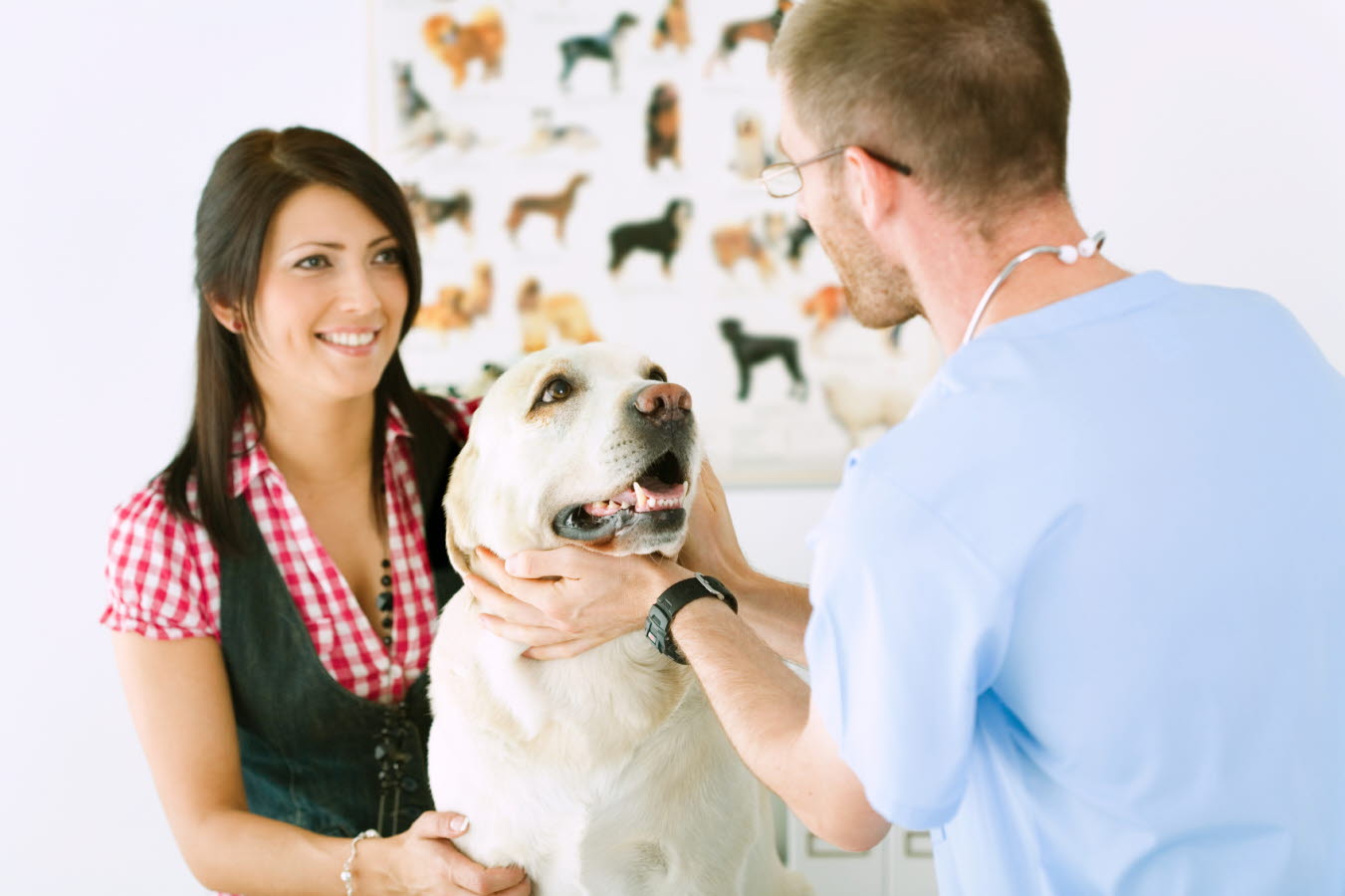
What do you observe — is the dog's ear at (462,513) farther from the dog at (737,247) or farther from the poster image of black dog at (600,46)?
the poster image of black dog at (600,46)

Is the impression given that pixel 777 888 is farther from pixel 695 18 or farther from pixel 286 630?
pixel 695 18

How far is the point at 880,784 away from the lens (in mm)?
921

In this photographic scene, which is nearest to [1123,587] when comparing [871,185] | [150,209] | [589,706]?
[871,185]

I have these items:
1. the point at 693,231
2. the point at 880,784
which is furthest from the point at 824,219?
the point at 693,231

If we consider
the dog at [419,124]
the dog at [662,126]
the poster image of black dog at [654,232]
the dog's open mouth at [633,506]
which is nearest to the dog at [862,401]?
the poster image of black dog at [654,232]

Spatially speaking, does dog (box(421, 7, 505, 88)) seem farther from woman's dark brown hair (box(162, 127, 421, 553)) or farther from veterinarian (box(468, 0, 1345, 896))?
veterinarian (box(468, 0, 1345, 896))

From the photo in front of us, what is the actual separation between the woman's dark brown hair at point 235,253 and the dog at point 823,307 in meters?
1.15

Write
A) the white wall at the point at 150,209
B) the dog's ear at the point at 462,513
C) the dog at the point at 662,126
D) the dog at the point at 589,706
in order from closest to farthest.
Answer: the dog at the point at 589,706 < the dog's ear at the point at 462,513 < the white wall at the point at 150,209 < the dog at the point at 662,126

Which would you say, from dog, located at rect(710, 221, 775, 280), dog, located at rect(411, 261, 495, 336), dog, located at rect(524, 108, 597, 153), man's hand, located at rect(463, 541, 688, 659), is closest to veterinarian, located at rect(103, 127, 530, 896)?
man's hand, located at rect(463, 541, 688, 659)

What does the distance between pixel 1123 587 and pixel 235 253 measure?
4.84ft

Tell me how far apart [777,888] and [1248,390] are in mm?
1134

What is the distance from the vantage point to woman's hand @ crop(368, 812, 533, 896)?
4.77ft

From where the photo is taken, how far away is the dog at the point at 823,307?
8.97 feet

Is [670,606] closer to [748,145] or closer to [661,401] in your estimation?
[661,401]
